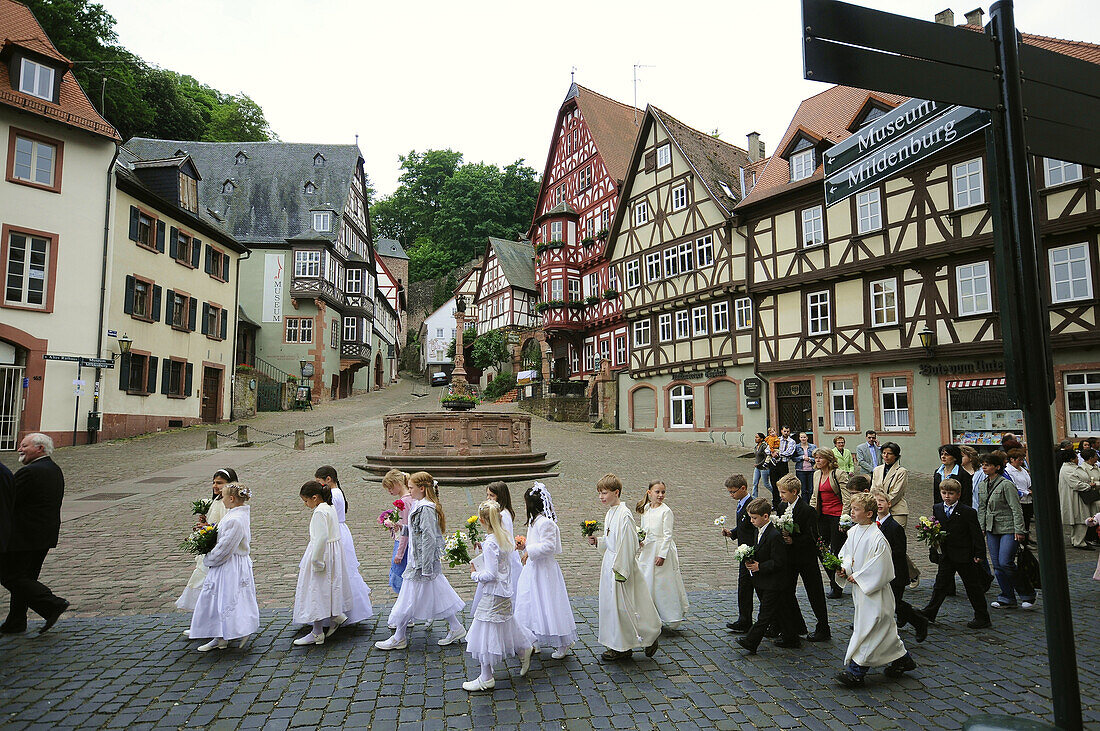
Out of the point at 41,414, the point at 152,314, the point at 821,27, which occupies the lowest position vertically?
the point at 41,414

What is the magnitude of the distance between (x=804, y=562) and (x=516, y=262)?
4613 cm

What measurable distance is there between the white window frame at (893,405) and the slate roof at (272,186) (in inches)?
1308

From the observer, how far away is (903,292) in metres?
20.5

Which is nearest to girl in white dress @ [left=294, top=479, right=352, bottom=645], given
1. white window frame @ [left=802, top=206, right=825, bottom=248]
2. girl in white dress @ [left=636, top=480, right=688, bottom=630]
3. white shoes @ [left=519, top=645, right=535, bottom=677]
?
white shoes @ [left=519, top=645, right=535, bottom=677]

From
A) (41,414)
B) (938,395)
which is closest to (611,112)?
(938,395)

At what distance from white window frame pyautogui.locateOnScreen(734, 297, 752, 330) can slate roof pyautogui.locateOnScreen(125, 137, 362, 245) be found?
88.2 feet

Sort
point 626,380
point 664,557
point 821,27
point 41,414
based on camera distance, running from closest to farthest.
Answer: point 821,27
point 664,557
point 41,414
point 626,380

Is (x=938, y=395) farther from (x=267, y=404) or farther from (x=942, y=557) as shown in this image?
(x=267, y=404)

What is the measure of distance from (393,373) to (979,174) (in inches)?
2320

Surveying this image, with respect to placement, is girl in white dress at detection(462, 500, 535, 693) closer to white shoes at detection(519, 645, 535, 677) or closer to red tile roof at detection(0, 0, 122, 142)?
white shoes at detection(519, 645, 535, 677)

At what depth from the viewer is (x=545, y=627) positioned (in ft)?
18.5

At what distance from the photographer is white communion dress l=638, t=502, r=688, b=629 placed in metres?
6.37

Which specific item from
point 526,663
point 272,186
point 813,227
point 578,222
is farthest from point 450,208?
point 526,663

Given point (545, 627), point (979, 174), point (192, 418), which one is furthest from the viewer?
point (192, 418)
